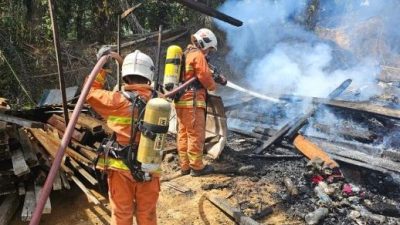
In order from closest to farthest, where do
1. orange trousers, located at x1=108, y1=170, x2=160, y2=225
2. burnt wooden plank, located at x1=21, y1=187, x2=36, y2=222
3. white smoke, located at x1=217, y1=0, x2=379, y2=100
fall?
orange trousers, located at x1=108, y1=170, x2=160, y2=225, burnt wooden plank, located at x1=21, y1=187, x2=36, y2=222, white smoke, located at x1=217, y1=0, x2=379, y2=100

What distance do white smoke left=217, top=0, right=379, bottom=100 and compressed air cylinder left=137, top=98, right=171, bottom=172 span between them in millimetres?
9351

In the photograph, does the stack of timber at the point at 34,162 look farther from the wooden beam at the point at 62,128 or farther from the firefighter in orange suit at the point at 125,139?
the firefighter in orange suit at the point at 125,139

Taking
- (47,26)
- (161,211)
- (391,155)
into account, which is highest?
(47,26)

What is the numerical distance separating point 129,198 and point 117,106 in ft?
3.13

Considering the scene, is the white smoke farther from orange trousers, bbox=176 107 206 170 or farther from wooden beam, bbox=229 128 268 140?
orange trousers, bbox=176 107 206 170

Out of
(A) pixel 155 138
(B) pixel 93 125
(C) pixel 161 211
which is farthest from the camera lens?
(B) pixel 93 125

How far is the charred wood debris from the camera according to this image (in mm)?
4977

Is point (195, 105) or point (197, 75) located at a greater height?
point (197, 75)

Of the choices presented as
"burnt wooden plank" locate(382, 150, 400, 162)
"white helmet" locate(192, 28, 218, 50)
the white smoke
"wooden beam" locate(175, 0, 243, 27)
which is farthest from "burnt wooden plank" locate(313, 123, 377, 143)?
the white smoke

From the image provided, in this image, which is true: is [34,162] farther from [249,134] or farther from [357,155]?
[357,155]

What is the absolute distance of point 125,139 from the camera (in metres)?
3.85

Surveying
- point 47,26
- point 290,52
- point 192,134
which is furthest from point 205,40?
point 290,52

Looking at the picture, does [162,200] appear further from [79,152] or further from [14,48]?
[14,48]

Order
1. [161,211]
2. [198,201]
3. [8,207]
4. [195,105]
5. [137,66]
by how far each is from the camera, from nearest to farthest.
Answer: [137,66]
[8,207]
[161,211]
[198,201]
[195,105]
